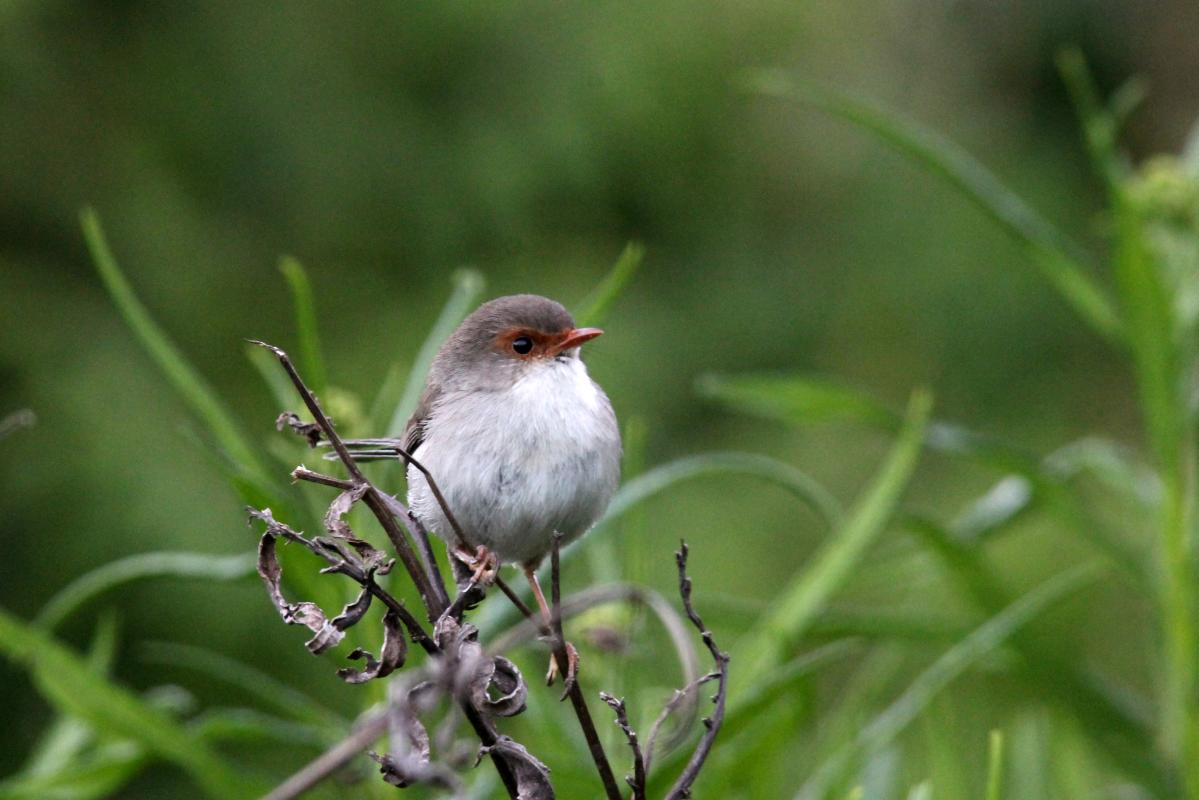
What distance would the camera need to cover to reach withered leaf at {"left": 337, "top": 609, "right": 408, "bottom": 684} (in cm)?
94

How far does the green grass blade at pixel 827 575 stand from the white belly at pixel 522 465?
44 centimetres

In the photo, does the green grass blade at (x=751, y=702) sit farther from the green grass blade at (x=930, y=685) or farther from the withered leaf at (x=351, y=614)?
the withered leaf at (x=351, y=614)

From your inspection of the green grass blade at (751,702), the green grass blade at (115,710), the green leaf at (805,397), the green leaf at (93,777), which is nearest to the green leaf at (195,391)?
the green grass blade at (115,710)

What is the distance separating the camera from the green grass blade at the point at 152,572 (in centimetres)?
188

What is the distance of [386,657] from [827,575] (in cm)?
127

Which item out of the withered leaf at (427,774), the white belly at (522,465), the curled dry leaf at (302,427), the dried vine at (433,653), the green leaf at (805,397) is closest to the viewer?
the withered leaf at (427,774)

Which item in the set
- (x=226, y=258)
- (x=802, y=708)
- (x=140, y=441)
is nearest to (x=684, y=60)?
(x=226, y=258)

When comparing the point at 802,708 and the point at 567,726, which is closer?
the point at 802,708

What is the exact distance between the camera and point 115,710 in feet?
6.48

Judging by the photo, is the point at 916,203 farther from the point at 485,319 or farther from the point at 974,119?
the point at 485,319

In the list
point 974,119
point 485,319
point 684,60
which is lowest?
point 485,319

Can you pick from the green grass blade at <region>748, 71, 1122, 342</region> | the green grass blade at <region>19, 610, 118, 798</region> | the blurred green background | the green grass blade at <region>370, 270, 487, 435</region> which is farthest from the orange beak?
the blurred green background

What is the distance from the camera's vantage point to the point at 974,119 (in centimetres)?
698

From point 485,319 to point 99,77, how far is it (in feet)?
14.2
